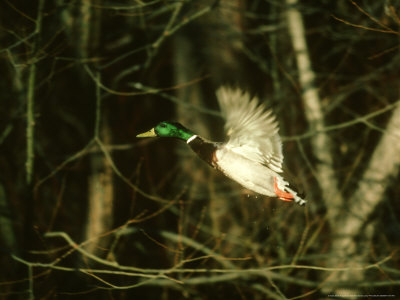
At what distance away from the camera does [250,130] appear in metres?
2.71

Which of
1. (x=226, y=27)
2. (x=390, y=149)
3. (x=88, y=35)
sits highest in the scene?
(x=226, y=27)

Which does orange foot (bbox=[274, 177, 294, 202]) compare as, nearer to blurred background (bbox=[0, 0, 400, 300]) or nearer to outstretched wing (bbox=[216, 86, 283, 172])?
outstretched wing (bbox=[216, 86, 283, 172])

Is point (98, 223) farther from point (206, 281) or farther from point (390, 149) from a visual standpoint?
point (390, 149)

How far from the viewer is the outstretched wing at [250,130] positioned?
268 centimetres

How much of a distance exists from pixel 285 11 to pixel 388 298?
135 inches

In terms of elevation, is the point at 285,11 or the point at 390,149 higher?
the point at 285,11

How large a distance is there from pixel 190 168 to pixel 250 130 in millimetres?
3660

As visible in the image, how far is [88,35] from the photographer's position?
4.39 metres

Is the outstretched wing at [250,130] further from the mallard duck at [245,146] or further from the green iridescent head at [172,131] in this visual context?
the green iridescent head at [172,131]

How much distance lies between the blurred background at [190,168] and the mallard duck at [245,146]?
236 millimetres

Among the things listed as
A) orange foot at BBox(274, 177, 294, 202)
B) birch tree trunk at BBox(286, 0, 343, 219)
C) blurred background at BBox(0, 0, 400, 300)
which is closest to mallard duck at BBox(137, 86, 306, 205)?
orange foot at BBox(274, 177, 294, 202)

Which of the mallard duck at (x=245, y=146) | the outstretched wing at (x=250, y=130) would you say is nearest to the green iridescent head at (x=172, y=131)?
the mallard duck at (x=245, y=146)

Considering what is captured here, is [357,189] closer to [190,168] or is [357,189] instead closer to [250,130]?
[190,168]

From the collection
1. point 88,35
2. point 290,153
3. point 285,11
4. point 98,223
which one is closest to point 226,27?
point 285,11
